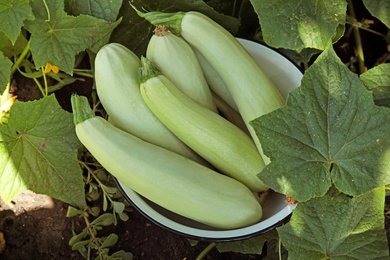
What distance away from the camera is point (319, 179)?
90 centimetres

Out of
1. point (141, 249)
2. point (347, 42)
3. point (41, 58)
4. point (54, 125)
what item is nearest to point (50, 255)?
point (141, 249)

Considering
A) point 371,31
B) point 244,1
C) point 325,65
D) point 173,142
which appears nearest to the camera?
point 325,65

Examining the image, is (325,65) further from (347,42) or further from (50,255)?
(50,255)

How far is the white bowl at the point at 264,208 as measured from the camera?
950 millimetres

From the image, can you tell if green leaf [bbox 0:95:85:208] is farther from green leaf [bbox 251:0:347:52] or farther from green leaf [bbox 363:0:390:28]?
green leaf [bbox 363:0:390:28]

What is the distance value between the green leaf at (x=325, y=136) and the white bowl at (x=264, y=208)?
0.08 metres

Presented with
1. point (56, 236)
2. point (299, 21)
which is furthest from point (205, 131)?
point (56, 236)

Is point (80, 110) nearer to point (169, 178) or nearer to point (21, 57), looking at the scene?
point (169, 178)

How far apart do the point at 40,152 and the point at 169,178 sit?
0.92ft

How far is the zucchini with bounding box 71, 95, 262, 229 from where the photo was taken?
0.93 meters

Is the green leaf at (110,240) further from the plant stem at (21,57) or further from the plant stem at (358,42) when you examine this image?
the plant stem at (358,42)

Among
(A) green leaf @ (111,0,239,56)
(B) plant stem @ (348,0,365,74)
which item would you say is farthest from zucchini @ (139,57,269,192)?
(B) plant stem @ (348,0,365,74)

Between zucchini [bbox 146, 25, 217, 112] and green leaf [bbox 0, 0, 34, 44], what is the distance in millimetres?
231

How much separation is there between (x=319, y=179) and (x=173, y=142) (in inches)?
9.8
